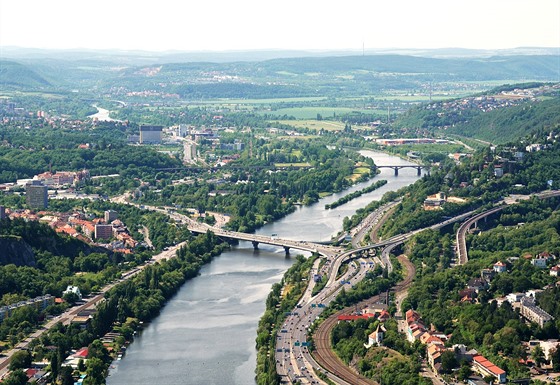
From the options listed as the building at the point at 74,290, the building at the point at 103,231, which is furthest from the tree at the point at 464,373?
the building at the point at 103,231

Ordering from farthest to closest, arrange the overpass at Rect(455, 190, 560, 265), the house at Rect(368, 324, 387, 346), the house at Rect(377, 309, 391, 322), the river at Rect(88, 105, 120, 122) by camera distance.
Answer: the river at Rect(88, 105, 120, 122)
the overpass at Rect(455, 190, 560, 265)
the house at Rect(377, 309, 391, 322)
the house at Rect(368, 324, 387, 346)

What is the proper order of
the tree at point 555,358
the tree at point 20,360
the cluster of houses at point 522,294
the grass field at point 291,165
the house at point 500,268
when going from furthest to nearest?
the grass field at point 291,165, the house at point 500,268, the cluster of houses at point 522,294, the tree at point 20,360, the tree at point 555,358

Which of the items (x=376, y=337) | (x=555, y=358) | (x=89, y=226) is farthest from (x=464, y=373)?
(x=89, y=226)

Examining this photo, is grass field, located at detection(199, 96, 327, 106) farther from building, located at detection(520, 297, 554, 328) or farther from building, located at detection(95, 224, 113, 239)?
building, located at detection(520, 297, 554, 328)

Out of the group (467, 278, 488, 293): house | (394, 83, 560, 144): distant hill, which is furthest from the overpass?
(394, 83, 560, 144): distant hill

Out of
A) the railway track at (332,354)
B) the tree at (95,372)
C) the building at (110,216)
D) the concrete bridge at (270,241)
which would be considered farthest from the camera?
the building at (110,216)

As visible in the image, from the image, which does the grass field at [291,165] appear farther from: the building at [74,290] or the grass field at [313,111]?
the building at [74,290]

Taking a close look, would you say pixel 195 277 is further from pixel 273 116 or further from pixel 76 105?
pixel 76 105
